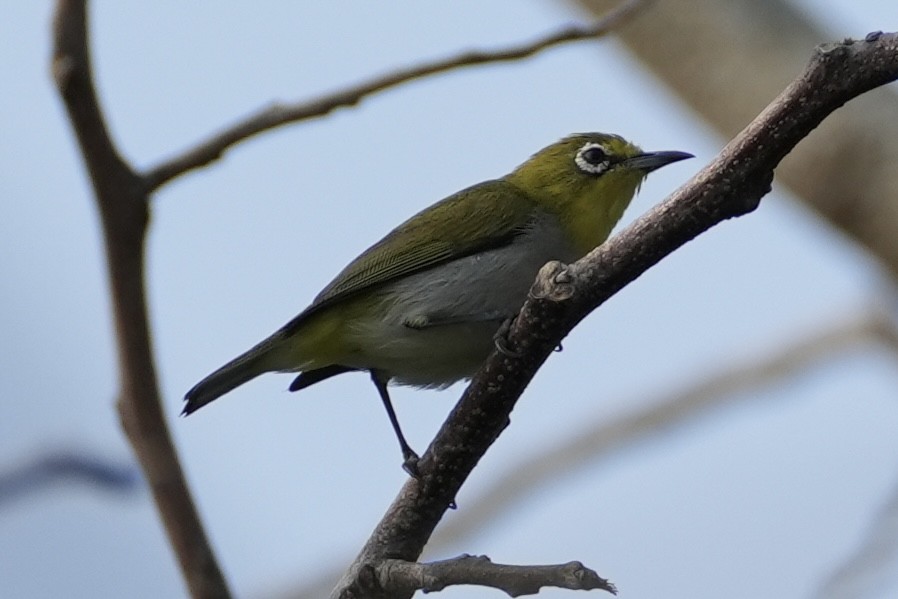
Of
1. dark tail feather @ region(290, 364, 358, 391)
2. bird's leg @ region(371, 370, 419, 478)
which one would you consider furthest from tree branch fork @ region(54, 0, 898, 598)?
dark tail feather @ region(290, 364, 358, 391)

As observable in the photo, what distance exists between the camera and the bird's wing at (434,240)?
5805 millimetres

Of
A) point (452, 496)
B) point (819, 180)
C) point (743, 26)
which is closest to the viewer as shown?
point (452, 496)

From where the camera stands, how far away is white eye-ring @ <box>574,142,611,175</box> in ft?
21.2

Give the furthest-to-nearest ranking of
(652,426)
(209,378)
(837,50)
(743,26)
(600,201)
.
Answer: (652,426), (743,26), (600,201), (209,378), (837,50)

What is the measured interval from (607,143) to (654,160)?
0.39m

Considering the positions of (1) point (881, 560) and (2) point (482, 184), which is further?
(2) point (482, 184)

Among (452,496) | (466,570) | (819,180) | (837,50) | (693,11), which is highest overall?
(693,11)

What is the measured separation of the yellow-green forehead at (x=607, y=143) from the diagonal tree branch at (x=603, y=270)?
9.88 ft

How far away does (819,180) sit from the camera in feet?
22.6

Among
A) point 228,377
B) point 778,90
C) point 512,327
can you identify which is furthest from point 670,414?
point 512,327

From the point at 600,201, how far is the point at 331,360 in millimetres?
1564

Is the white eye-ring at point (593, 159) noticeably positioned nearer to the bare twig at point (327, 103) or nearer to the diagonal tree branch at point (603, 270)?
the bare twig at point (327, 103)

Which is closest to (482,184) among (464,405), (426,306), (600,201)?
(600,201)

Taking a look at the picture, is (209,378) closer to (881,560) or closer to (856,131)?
(881,560)
